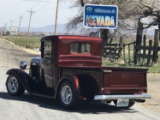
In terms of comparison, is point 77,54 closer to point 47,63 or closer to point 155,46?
point 47,63

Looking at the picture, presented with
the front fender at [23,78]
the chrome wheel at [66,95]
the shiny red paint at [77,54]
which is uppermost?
the shiny red paint at [77,54]

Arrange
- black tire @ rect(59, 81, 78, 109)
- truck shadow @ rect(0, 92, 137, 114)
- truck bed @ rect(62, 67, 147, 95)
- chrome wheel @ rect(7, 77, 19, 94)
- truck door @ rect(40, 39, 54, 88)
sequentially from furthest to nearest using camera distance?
chrome wheel @ rect(7, 77, 19, 94), truck door @ rect(40, 39, 54, 88), truck shadow @ rect(0, 92, 137, 114), black tire @ rect(59, 81, 78, 109), truck bed @ rect(62, 67, 147, 95)

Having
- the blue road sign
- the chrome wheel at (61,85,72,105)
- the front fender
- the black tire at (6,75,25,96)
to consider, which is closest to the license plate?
the chrome wheel at (61,85,72,105)

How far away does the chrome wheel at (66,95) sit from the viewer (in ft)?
34.7

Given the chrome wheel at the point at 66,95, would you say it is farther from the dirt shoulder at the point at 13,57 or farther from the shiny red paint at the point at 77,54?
the dirt shoulder at the point at 13,57

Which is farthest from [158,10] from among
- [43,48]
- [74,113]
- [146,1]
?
[74,113]

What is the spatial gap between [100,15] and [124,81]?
6.81 metres

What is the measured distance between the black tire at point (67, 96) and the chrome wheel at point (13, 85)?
2.31 meters

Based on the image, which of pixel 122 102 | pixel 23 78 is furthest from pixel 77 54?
pixel 122 102

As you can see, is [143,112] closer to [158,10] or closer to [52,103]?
[52,103]

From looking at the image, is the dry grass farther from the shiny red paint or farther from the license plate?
the shiny red paint

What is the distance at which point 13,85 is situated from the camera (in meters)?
12.8

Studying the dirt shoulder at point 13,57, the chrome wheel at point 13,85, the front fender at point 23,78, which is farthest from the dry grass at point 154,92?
the dirt shoulder at point 13,57

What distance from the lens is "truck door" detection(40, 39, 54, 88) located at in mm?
11617
